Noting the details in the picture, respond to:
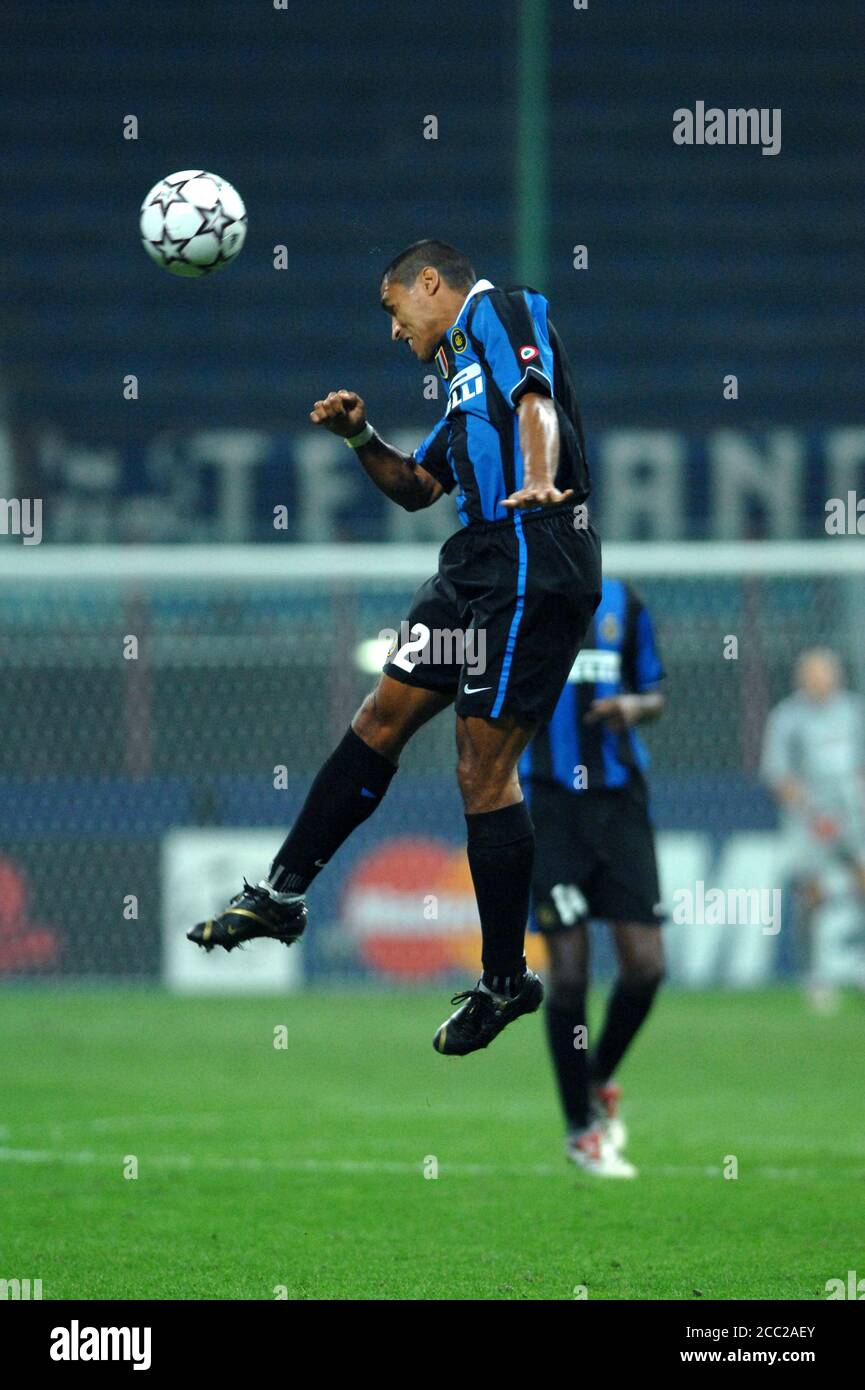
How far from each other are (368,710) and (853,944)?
8.58 m

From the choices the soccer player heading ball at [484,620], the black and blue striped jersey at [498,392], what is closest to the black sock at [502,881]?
the soccer player heading ball at [484,620]

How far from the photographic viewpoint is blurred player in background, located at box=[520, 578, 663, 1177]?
292 inches

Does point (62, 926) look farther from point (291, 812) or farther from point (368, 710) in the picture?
point (368, 710)

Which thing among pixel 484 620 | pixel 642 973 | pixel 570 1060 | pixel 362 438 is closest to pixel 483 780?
pixel 484 620

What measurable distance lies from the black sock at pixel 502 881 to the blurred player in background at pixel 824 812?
772cm

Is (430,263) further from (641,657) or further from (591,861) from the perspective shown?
(591,861)

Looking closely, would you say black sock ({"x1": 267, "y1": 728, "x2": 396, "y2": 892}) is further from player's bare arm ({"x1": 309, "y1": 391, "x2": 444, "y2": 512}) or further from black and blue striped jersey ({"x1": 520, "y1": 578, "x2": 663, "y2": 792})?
black and blue striped jersey ({"x1": 520, "y1": 578, "x2": 663, "y2": 792})

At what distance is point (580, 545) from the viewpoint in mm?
5340

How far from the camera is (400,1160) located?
7617 mm

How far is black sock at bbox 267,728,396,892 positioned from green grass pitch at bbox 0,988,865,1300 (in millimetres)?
1032

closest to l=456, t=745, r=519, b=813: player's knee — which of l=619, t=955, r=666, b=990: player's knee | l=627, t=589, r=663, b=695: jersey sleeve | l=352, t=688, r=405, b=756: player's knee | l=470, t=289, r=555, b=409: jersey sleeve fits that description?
l=352, t=688, r=405, b=756: player's knee

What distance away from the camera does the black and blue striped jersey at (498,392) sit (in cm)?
518

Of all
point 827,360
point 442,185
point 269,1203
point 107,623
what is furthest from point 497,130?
point 269,1203

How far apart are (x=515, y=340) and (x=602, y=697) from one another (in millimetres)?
2636
